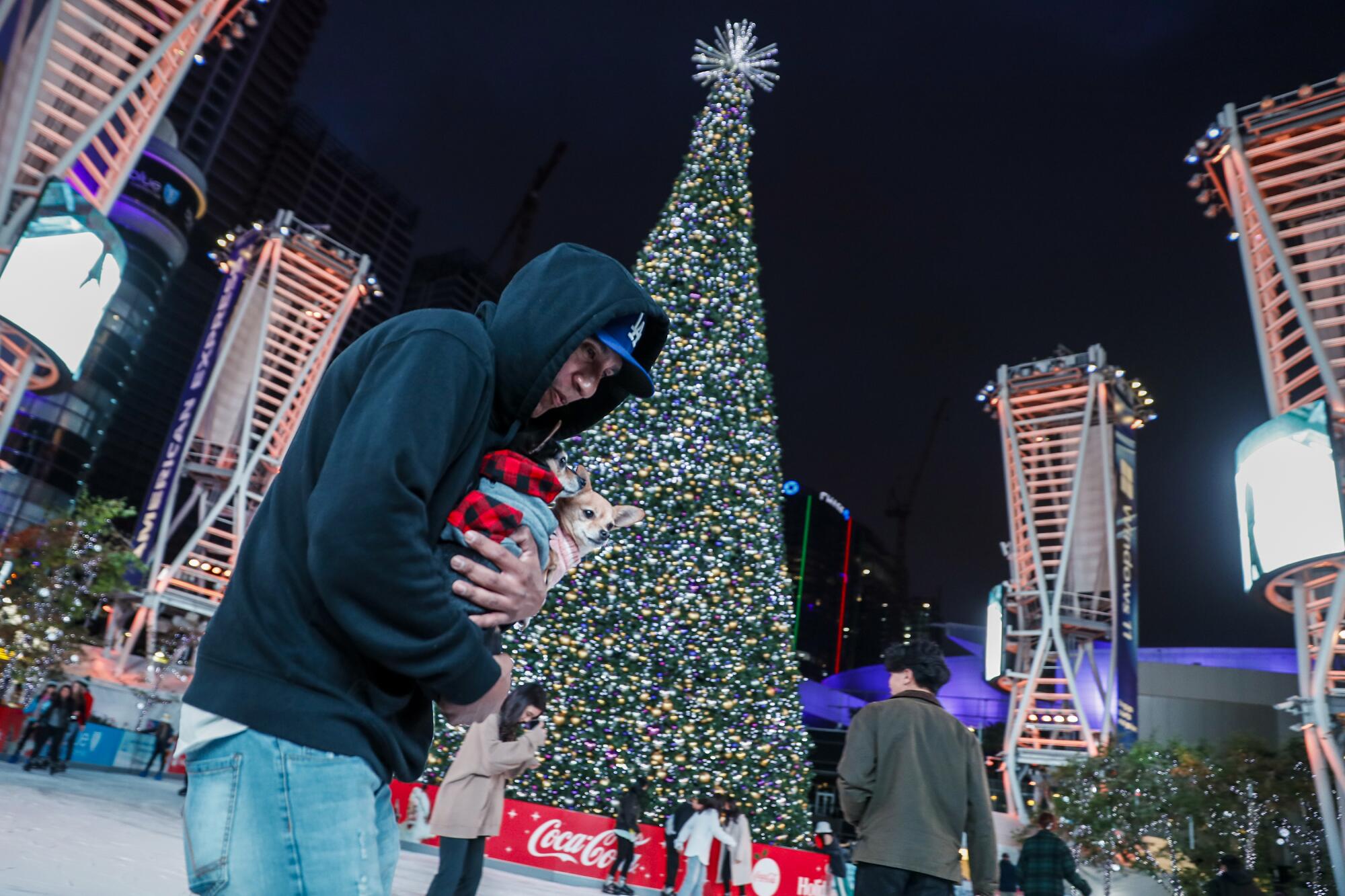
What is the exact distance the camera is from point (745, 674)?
36.3 ft

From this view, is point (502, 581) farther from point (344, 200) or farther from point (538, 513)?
point (344, 200)

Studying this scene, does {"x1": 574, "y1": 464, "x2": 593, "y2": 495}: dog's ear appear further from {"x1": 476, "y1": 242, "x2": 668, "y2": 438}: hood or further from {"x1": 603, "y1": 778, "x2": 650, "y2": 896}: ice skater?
{"x1": 603, "y1": 778, "x2": 650, "y2": 896}: ice skater

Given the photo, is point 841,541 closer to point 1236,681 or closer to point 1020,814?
point 1236,681

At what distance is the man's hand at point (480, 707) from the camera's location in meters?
1.24

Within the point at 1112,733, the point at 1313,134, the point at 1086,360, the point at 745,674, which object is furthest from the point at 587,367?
the point at 1086,360

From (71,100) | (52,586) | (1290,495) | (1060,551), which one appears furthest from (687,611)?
(1060,551)

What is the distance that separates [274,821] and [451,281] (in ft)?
390

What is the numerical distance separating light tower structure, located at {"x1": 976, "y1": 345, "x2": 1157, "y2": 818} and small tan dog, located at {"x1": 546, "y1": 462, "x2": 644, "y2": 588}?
79.0 ft

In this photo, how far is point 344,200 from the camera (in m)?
112

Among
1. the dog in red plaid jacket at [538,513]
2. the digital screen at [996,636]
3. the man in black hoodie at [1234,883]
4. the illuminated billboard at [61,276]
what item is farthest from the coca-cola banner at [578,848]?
the digital screen at [996,636]

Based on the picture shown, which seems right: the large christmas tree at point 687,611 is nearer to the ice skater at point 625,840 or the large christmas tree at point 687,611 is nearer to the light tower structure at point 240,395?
the ice skater at point 625,840

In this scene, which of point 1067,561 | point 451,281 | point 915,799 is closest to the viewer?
point 915,799

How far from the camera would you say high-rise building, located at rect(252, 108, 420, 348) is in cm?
10150

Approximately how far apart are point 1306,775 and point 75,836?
50.0 feet
